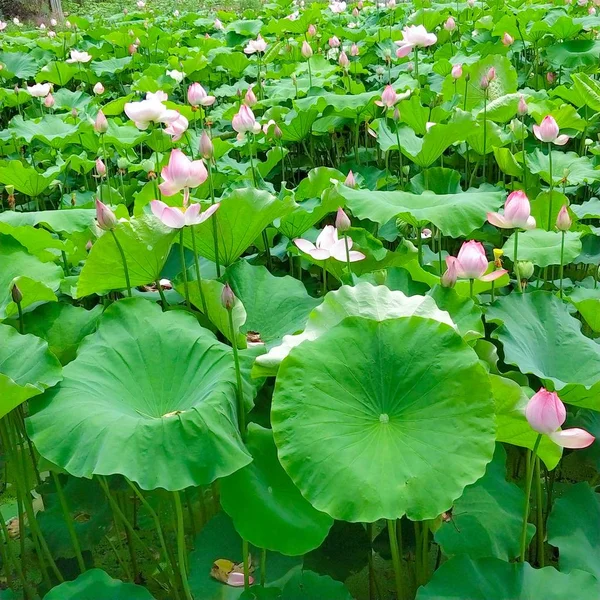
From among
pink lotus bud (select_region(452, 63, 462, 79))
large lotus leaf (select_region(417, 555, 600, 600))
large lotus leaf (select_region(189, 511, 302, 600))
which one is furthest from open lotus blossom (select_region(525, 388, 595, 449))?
pink lotus bud (select_region(452, 63, 462, 79))

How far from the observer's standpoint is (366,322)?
1015 mm

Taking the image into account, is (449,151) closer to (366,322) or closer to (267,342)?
(267,342)

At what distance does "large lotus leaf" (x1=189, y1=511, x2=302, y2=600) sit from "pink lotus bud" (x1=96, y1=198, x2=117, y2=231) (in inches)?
21.4

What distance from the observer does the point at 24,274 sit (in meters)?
1.41

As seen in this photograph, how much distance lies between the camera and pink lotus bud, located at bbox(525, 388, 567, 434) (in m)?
0.89

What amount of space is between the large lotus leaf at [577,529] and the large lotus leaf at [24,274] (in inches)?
39.7

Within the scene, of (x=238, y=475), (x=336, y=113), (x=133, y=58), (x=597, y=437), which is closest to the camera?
(x=238, y=475)

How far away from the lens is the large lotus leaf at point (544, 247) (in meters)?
1.59

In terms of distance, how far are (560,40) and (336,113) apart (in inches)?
56.5

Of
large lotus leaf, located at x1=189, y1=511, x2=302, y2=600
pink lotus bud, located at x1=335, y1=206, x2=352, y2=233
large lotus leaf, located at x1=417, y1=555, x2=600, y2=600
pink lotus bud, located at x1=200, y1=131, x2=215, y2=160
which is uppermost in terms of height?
pink lotus bud, located at x1=200, y1=131, x2=215, y2=160

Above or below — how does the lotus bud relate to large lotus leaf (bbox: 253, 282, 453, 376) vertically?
above

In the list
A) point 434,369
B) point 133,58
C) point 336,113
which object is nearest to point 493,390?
point 434,369

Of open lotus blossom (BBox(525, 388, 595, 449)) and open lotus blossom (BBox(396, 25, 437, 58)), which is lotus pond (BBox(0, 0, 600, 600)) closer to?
open lotus blossom (BBox(525, 388, 595, 449))

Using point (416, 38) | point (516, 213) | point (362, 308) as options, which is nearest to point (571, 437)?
point (362, 308)
